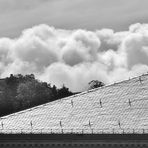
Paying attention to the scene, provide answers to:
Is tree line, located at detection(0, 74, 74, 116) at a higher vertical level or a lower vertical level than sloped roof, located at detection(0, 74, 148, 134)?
higher

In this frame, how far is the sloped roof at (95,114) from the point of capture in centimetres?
5338

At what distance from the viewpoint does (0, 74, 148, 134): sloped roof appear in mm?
53375

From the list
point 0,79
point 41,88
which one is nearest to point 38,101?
point 41,88

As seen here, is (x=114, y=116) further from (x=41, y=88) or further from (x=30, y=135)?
(x=41, y=88)

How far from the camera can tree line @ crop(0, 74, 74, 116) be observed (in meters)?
143

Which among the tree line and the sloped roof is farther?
the tree line

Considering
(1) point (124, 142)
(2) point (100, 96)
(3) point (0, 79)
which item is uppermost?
(3) point (0, 79)

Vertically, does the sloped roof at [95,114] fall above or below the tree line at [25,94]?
below

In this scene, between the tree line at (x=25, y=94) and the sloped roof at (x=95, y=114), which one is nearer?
the sloped roof at (x=95, y=114)

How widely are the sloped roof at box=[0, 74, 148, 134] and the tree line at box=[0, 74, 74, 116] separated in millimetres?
77498

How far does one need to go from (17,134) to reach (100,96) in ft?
23.7

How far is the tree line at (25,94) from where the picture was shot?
143 meters

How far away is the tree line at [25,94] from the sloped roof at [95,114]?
77.5 m

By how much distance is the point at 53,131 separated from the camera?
53500 millimetres
